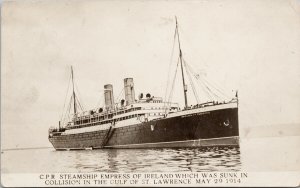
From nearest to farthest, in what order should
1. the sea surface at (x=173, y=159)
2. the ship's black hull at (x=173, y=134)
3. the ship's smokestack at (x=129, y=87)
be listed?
1. the sea surface at (x=173, y=159)
2. the ship's smokestack at (x=129, y=87)
3. the ship's black hull at (x=173, y=134)

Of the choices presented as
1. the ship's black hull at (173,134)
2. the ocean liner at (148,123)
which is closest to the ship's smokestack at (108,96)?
the ocean liner at (148,123)

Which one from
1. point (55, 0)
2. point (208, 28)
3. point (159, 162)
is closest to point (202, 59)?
point (208, 28)

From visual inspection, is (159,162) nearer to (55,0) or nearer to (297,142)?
(297,142)

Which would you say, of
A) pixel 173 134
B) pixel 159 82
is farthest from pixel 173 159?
pixel 159 82

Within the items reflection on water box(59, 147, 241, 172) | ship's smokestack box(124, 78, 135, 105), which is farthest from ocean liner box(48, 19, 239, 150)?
reflection on water box(59, 147, 241, 172)

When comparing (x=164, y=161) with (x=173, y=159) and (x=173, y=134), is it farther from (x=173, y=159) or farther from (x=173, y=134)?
(x=173, y=134)

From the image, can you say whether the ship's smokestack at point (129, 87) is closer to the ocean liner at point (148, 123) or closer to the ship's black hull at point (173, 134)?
the ocean liner at point (148, 123)

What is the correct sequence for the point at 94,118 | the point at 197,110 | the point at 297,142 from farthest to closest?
1. the point at 94,118
2. the point at 197,110
3. the point at 297,142

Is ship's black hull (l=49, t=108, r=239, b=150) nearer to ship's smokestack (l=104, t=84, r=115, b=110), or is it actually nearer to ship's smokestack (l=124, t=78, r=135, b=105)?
ship's smokestack (l=104, t=84, r=115, b=110)
